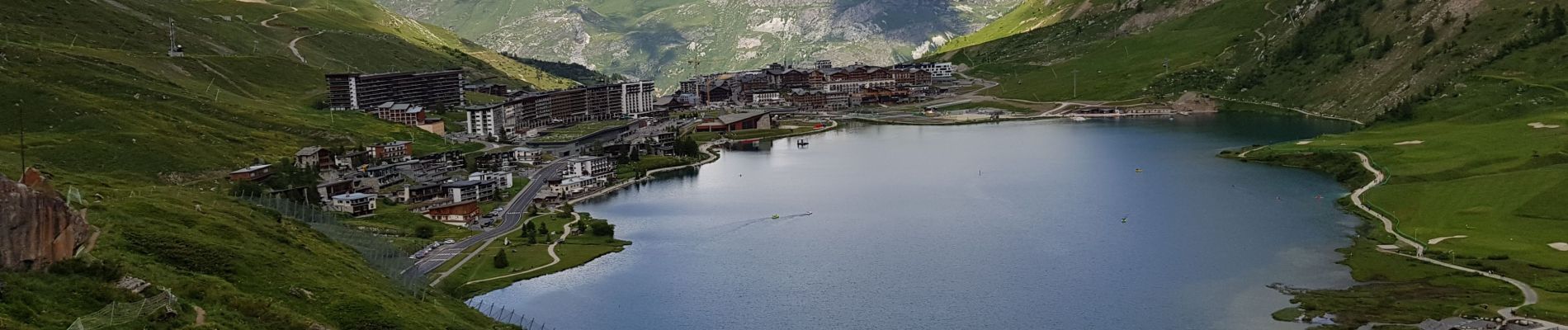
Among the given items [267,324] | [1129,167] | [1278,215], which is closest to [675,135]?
[1129,167]

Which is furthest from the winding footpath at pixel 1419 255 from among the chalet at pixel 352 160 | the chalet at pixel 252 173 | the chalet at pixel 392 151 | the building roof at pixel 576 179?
the chalet at pixel 352 160

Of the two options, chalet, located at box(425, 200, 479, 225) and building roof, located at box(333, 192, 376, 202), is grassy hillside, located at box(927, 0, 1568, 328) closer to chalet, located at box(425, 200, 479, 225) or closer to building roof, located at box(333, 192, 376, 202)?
chalet, located at box(425, 200, 479, 225)

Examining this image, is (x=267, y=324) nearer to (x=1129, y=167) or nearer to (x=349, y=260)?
(x=349, y=260)

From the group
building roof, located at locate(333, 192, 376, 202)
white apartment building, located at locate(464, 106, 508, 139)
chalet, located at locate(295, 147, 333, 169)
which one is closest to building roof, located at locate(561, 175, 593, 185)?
chalet, located at locate(295, 147, 333, 169)

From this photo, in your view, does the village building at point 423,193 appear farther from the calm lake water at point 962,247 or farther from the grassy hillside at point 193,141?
the grassy hillside at point 193,141

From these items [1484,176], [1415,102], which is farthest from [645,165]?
[1415,102]

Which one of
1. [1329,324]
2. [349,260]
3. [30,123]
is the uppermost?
[30,123]
